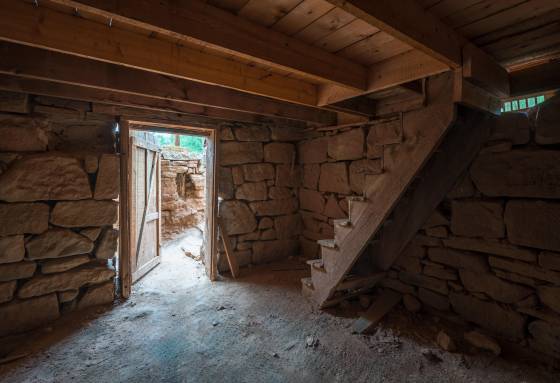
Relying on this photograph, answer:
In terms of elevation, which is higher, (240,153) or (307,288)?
(240,153)

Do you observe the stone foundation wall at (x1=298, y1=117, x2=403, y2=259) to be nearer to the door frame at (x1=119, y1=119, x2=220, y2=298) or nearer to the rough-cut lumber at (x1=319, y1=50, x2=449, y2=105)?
the rough-cut lumber at (x1=319, y1=50, x2=449, y2=105)

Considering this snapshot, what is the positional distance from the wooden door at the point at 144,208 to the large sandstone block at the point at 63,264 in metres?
0.67

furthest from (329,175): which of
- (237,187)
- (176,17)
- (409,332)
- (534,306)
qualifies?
(176,17)

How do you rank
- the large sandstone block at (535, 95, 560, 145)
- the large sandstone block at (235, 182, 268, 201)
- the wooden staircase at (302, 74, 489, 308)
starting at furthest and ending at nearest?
1. the large sandstone block at (235, 182, 268, 201)
2. the wooden staircase at (302, 74, 489, 308)
3. the large sandstone block at (535, 95, 560, 145)

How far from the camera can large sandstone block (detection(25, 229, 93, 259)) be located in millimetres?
2209

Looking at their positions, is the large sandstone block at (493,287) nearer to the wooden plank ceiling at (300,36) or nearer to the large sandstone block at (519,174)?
the large sandstone block at (519,174)

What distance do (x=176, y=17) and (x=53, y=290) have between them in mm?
2647

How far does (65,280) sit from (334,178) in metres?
3.13

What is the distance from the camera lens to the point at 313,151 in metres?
3.62

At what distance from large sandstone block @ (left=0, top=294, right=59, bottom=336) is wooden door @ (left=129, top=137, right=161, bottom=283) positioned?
33.6 inches

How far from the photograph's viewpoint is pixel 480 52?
5.22 ft

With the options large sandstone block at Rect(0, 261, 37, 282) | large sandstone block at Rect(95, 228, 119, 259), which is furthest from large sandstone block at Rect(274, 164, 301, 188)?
large sandstone block at Rect(0, 261, 37, 282)

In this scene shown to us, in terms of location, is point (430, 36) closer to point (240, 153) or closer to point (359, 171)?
point (359, 171)

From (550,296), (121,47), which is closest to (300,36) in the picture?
(121,47)
